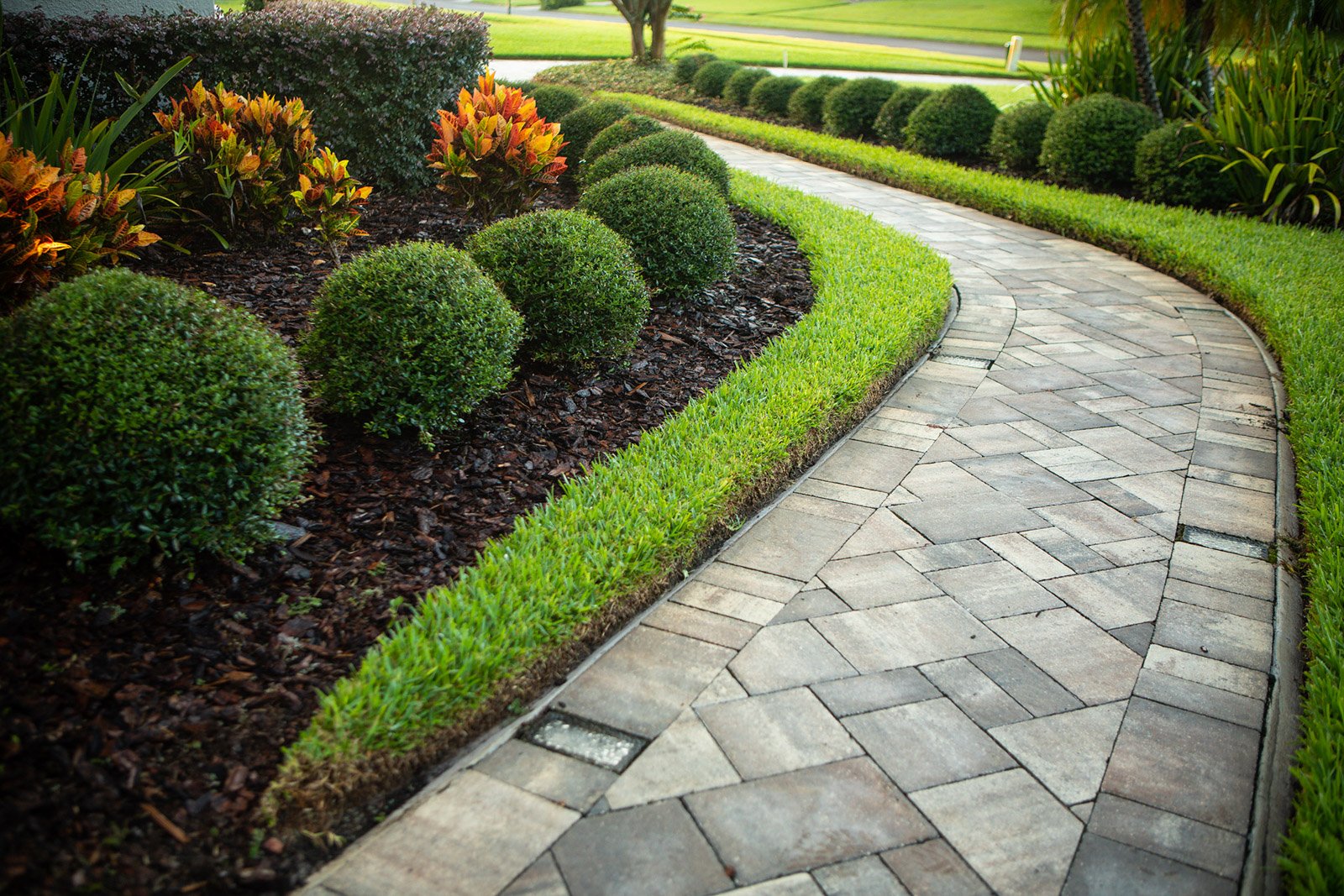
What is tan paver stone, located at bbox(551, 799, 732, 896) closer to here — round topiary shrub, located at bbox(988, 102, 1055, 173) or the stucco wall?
the stucco wall

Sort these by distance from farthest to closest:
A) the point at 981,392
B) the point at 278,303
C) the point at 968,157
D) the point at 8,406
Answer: the point at 968,157 < the point at 981,392 < the point at 278,303 < the point at 8,406

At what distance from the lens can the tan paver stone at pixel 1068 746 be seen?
2.43 metres

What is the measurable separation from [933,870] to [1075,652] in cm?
109

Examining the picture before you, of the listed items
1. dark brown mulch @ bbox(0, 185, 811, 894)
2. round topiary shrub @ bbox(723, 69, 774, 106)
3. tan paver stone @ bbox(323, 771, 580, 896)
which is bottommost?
tan paver stone @ bbox(323, 771, 580, 896)

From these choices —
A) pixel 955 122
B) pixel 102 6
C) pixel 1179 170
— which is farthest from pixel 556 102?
pixel 1179 170

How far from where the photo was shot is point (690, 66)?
17.1 meters

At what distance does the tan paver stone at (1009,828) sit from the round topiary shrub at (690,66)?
53.3 feet

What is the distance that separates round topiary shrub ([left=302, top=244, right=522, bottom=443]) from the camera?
11.6 ft

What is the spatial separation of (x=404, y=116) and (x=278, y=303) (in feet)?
9.83

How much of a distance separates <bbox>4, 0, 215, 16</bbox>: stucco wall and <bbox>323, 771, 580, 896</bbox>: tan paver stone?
19.1 feet

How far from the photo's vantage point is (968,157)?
37.1 ft

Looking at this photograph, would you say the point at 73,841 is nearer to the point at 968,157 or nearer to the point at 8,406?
the point at 8,406

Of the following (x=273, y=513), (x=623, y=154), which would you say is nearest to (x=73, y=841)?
(x=273, y=513)

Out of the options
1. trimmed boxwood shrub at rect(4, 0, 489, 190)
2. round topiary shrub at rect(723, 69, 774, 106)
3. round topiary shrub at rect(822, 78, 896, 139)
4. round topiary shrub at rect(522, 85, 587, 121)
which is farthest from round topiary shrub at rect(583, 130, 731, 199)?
round topiary shrub at rect(723, 69, 774, 106)
